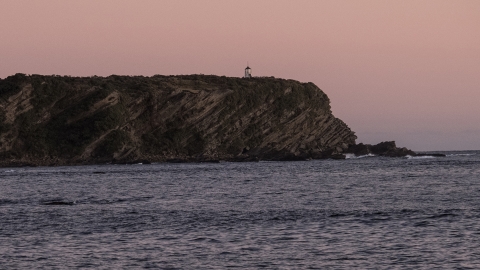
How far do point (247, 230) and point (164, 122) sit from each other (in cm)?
12165

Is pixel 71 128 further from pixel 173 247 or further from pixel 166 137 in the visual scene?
pixel 173 247

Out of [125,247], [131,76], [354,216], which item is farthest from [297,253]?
[131,76]

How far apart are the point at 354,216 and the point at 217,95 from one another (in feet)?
391

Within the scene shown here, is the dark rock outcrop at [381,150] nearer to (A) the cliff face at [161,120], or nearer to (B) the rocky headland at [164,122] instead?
(B) the rocky headland at [164,122]

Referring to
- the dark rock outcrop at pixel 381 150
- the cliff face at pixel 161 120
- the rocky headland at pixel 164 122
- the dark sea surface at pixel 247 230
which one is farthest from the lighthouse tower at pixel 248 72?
the dark sea surface at pixel 247 230

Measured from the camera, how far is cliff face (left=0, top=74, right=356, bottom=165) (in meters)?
139

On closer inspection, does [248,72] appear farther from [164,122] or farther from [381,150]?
[381,150]

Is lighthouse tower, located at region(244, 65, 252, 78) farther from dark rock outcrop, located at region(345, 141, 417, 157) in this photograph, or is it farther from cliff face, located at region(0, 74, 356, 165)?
dark rock outcrop, located at region(345, 141, 417, 157)

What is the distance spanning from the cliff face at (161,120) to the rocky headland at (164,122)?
19 centimetres

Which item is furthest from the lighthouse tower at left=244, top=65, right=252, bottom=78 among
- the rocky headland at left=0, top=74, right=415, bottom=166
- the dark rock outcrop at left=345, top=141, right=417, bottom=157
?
the dark rock outcrop at left=345, top=141, right=417, bottom=157

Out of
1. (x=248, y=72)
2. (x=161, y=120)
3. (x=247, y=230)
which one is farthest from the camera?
(x=248, y=72)

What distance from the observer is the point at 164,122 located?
153 m

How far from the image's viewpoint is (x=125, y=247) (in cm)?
2828

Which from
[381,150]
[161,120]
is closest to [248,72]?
[161,120]
